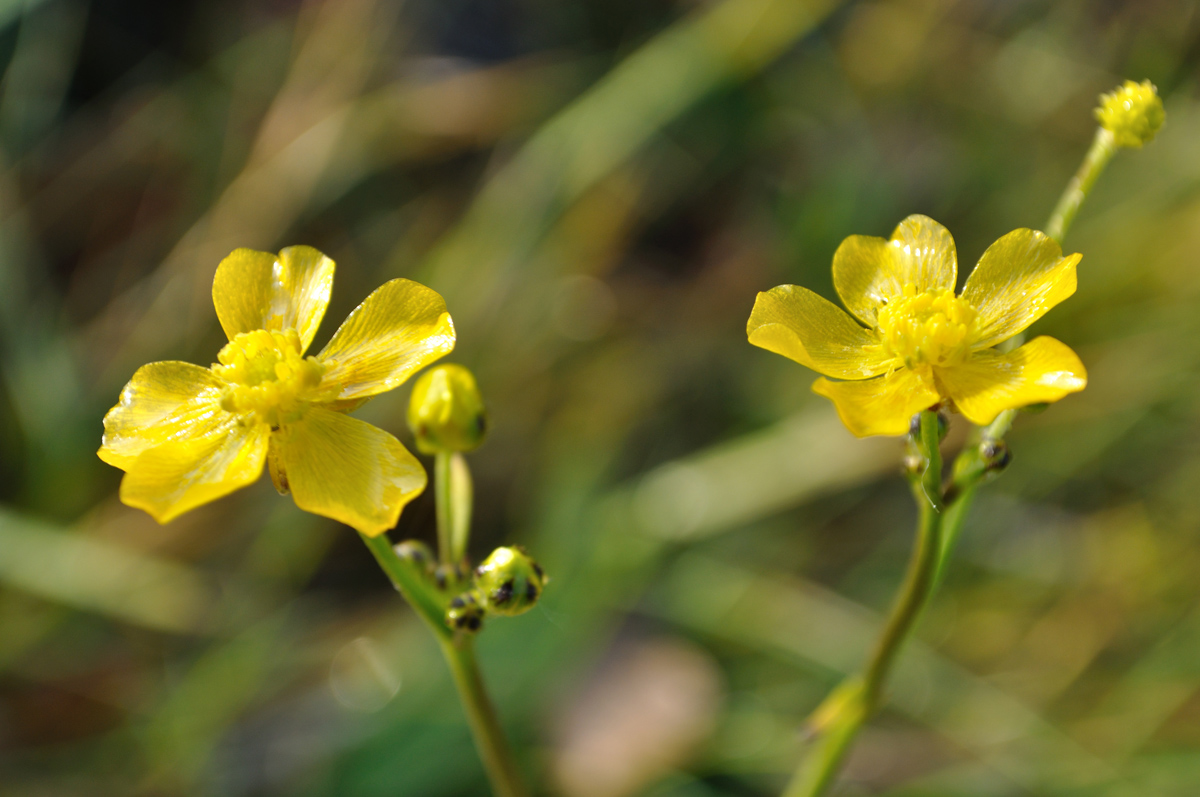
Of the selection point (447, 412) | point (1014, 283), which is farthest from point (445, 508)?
point (1014, 283)

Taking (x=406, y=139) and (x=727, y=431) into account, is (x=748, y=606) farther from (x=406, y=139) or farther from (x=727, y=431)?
(x=406, y=139)

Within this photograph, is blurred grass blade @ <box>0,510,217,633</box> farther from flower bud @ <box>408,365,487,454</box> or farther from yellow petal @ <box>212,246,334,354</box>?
flower bud @ <box>408,365,487,454</box>

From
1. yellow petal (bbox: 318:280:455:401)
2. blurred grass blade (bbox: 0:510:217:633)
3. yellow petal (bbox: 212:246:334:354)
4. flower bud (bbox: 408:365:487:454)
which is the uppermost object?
blurred grass blade (bbox: 0:510:217:633)

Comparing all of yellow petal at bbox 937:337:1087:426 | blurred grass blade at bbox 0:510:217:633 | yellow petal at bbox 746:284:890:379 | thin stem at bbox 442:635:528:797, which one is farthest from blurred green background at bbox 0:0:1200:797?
yellow petal at bbox 937:337:1087:426

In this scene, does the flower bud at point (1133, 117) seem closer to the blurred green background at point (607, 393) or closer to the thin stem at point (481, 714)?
the thin stem at point (481, 714)

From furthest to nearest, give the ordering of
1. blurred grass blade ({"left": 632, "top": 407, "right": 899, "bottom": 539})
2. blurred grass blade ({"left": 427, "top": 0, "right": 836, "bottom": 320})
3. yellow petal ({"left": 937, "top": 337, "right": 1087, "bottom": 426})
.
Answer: blurred grass blade ({"left": 427, "top": 0, "right": 836, "bottom": 320}), blurred grass blade ({"left": 632, "top": 407, "right": 899, "bottom": 539}), yellow petal ({"left": 937, "top": 337, "right": 1087, "bottom": 426})

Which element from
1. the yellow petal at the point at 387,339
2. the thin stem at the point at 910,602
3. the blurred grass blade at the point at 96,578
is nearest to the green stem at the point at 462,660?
the yellow petal at the point at 387,339

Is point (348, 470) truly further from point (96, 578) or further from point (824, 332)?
point (96, 578)
